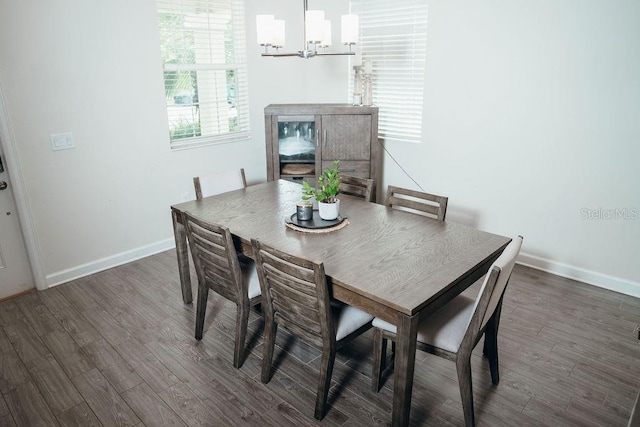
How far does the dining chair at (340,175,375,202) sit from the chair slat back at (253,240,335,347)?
120 cm

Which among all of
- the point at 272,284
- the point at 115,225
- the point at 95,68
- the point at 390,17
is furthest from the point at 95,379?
the point at 390,17

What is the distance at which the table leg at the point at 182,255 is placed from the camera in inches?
117

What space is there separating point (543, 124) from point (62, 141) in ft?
11.9

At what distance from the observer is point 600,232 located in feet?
10.9

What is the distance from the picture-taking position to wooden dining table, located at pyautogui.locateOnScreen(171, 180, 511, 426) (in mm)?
1834

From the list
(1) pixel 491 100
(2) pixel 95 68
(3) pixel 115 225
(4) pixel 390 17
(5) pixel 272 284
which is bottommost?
(3) pixel 115 225

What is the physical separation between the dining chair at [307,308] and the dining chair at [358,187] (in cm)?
107

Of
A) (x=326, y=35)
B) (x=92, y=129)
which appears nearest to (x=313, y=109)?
(x=326, y=35)

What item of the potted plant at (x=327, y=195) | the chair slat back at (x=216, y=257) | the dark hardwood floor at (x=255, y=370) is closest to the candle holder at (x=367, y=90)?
the potted plant at (x=327, y=195)

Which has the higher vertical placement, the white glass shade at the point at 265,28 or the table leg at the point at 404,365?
the white glass shade at the point at 265,28

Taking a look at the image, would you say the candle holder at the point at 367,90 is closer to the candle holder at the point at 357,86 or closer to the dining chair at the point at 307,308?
the candle holder at the point at 357,86

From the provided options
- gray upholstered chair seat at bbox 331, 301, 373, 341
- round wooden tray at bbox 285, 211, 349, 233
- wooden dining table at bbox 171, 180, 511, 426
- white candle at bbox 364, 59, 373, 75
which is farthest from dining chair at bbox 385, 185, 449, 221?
white candle at bbox 364, 59, 373, 75

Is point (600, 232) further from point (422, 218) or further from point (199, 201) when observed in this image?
point (199, 201)

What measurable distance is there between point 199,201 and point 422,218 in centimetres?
149
